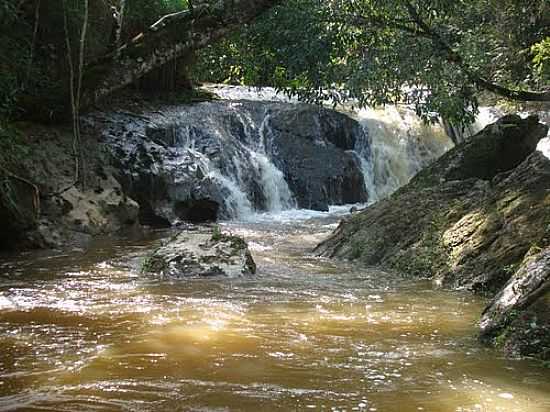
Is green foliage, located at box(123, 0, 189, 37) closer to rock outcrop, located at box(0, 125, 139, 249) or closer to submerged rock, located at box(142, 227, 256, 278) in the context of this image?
rock outcrop, located at box(0, 125, 139, 249)

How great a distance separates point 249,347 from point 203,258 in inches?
130

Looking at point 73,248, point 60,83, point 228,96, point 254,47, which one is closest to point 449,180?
point 254,47

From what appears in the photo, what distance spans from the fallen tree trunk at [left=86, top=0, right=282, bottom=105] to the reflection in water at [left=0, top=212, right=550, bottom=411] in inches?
182

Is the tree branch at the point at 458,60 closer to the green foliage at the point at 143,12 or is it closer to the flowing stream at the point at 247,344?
the flowing stream at the point at 247,344

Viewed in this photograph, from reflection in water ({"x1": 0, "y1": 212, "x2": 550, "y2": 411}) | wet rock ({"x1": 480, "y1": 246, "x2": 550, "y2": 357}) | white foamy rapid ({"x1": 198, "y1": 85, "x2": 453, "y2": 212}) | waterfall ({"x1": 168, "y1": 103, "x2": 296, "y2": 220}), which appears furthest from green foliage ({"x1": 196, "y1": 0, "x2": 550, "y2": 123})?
white foamy rapid ({"x1": 198, "y1": 85, "x2": 453, "y2": 212})

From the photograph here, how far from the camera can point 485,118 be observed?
2066 cm

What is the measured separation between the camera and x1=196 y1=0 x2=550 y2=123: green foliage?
29.2ft

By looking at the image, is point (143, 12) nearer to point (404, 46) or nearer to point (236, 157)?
point (236, 157)

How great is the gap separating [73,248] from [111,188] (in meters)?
2.48

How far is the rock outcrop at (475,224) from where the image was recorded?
6293mm

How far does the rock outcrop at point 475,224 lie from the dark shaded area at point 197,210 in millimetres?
4821

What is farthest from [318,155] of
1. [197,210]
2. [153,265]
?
[153,265]

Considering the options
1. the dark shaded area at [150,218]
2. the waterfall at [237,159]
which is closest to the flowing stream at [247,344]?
the dark shaded area at [150,218]

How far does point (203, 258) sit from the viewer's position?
299 inches
